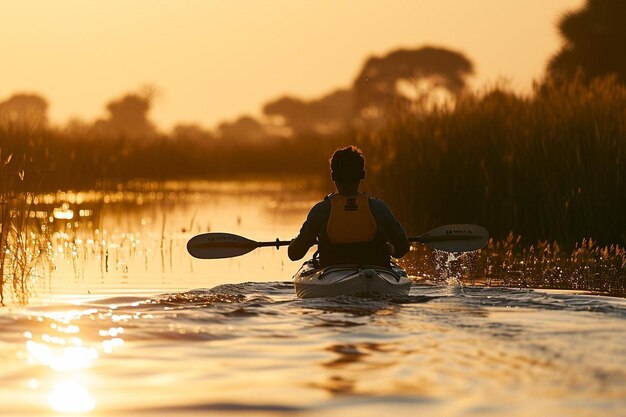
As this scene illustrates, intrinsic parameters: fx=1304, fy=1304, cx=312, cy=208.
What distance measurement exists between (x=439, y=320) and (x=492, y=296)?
5.50ft

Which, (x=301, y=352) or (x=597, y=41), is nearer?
(x=301, y=352)

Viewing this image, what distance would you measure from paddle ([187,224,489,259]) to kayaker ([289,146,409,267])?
4.63ft

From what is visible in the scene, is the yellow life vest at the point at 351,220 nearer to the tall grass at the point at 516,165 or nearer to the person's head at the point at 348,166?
the person's head at the point at 348,166

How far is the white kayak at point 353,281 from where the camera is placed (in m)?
9.95

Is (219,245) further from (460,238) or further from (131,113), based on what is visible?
(131,113)

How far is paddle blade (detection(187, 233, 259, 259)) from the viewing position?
11938mm

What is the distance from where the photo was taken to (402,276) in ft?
34.0

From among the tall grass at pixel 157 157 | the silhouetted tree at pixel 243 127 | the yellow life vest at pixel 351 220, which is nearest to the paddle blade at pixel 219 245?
the yellow life vest at pixel 351 220

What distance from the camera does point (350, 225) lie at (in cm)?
1023

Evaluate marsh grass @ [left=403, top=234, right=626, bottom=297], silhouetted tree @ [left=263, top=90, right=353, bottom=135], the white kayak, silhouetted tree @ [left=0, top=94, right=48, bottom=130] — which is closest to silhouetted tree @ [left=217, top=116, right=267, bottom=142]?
silhouetted tree @ [left=263, top=90, right=353, bottom=135]

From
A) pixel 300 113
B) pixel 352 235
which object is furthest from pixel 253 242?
pixel 300 113

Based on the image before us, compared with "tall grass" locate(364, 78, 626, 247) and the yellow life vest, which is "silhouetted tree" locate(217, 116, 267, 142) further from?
the yellow life vest

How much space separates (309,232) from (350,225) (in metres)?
0.37

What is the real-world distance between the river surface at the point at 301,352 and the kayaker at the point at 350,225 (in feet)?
1.52
